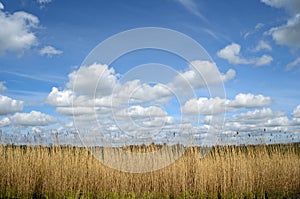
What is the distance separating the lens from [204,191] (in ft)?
24.3

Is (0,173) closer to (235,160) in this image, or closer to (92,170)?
(92,170)

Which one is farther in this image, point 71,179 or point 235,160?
point 235,160

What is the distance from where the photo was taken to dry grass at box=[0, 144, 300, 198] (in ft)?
24.1

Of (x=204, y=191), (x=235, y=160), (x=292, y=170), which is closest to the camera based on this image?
(x=204, y=191)

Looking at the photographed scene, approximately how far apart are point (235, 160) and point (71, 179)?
4294 millimetres

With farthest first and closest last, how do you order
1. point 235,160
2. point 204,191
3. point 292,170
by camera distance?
point 292,170
point 235,160
point 204,191

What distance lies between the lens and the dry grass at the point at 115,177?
735 centimetres

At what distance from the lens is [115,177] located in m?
7.64

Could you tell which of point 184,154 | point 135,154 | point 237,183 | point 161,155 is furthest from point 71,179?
point 237,183

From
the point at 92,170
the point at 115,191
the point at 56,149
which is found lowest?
the point at 115,191

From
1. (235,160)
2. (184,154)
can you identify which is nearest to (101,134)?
(184,154)

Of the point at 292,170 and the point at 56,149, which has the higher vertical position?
the point at 56,149

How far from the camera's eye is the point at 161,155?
7867mm

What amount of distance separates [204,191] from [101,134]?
3.10 metres
